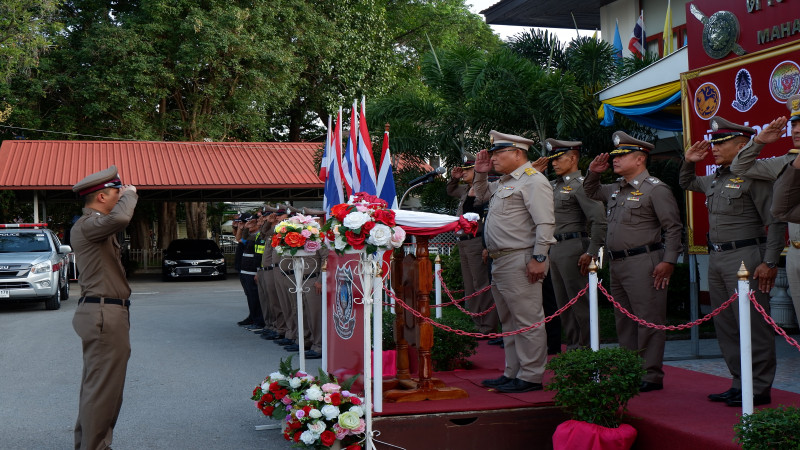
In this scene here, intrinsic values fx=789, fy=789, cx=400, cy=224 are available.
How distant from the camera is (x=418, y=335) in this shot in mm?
6141

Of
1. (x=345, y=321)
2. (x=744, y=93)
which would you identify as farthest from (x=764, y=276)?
(x=744, y=93)

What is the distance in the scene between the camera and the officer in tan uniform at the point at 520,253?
624 cm

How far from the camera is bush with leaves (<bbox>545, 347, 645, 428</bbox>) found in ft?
16.9

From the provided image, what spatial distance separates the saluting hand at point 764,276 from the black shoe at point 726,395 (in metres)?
0.79

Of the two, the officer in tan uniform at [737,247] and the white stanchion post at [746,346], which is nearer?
the white stanchion post at [746,346]

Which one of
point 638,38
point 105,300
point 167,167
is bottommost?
point 105,300

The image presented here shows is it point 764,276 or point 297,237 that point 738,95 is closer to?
point 764,276

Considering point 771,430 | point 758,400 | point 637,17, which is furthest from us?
point 637,17

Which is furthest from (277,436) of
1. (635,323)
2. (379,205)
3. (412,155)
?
(412,155)

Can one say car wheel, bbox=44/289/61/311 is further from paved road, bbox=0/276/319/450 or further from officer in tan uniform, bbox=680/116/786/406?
officer in tan uniform, bbox=680/116/786/406

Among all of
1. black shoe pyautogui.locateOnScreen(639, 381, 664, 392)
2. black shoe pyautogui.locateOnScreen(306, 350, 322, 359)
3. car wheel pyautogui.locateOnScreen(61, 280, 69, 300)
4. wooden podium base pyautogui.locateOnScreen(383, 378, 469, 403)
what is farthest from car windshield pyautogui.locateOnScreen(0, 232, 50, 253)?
black shoe pyautogui.locateOnScreen(639, 381, 664, 392)

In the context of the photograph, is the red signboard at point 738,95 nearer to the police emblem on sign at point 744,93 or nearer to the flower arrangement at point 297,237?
the police emblem on sign at point 744,93

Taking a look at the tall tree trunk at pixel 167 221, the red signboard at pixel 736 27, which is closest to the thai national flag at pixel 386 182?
the red signboard at pixel 736 27

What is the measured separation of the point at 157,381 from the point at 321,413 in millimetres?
3861
